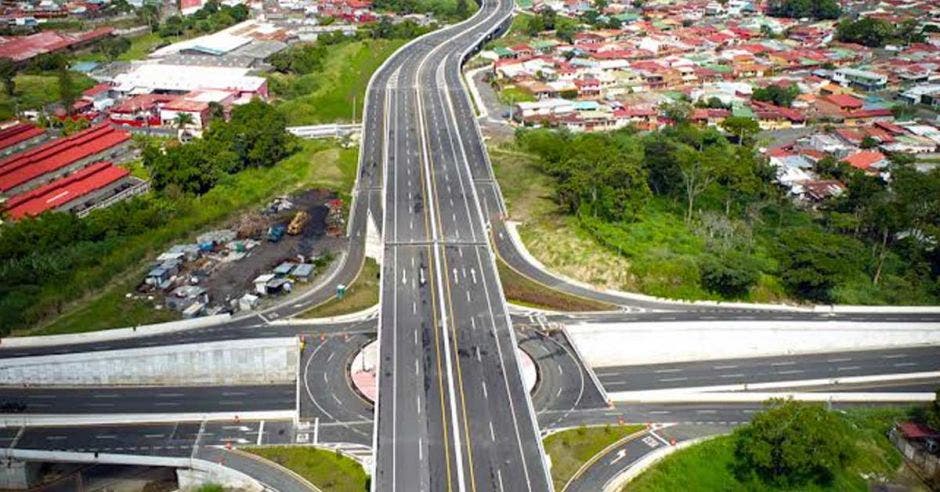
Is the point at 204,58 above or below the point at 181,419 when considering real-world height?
above

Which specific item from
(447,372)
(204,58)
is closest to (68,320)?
(447,372)

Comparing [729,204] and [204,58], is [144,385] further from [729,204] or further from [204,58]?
[204,58]

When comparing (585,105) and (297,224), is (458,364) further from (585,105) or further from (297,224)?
(585,105)

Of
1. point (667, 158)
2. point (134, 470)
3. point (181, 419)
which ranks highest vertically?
point (667, 158)

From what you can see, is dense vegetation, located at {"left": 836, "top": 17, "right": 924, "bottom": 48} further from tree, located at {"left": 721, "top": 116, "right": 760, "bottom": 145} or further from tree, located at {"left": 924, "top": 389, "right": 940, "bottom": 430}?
tree, located at {"left": 924, "top": 389, "right": 940, "bottom": 430}

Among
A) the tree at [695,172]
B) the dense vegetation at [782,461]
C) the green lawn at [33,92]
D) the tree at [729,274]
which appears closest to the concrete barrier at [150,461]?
the dense vegetation at [782,461]

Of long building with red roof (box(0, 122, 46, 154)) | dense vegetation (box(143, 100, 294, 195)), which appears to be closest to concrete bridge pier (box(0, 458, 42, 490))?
dense vegetation (box(143, 100, 294, 195))
